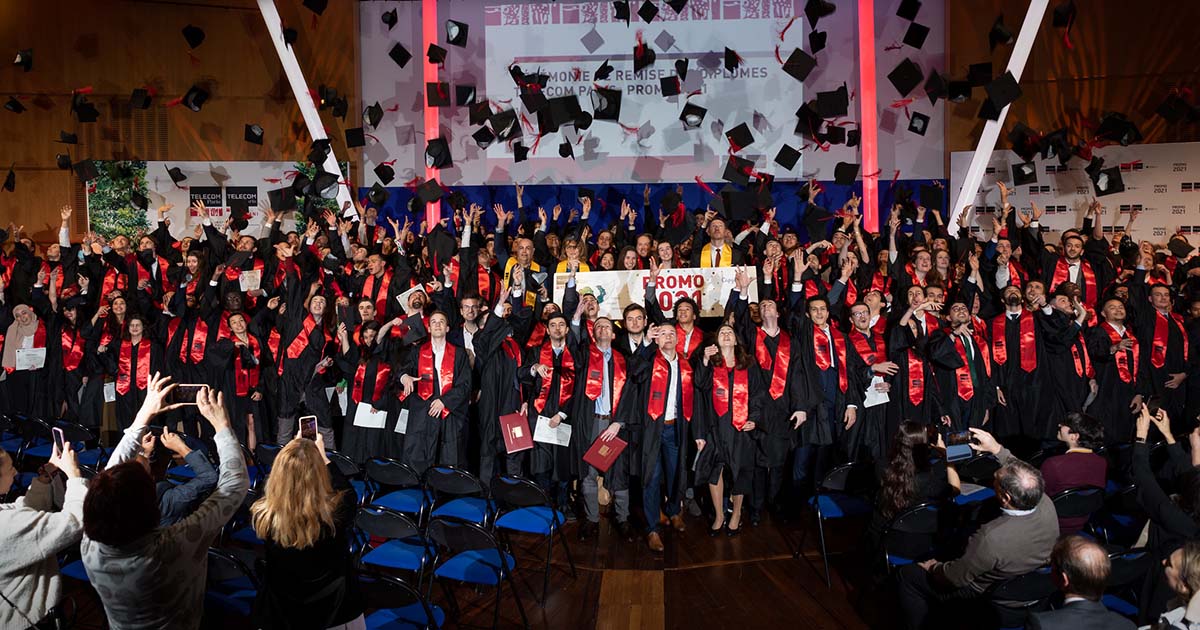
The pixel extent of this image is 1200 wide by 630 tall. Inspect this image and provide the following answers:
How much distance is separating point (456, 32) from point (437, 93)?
828mm

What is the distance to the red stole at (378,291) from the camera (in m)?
7.34

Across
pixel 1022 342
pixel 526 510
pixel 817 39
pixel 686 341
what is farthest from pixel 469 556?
pixel 817 39

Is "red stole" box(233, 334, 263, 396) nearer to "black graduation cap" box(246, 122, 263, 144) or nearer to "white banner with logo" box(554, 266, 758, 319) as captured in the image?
"white banner with logo" box(554, 266, 758, 319)

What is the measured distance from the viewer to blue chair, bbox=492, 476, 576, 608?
4.34 m

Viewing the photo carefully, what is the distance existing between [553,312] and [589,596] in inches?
76.2

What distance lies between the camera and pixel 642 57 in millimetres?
10289

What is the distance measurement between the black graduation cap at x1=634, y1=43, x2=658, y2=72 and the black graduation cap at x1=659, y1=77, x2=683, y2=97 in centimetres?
29

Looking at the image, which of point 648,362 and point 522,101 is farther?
point 522,101

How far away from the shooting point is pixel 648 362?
5.29 m

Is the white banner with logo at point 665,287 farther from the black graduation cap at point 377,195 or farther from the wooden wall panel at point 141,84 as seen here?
the wooden wall panel at point 141,84

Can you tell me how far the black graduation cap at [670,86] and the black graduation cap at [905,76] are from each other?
2495mm

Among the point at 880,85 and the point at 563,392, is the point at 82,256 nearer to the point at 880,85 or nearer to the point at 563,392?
the point at 563,392

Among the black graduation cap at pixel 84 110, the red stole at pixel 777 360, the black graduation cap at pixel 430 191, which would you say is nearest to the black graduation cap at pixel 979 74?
the red stole at pixel 777 360

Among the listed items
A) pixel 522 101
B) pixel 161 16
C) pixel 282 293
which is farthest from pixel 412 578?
pixel 161 16
